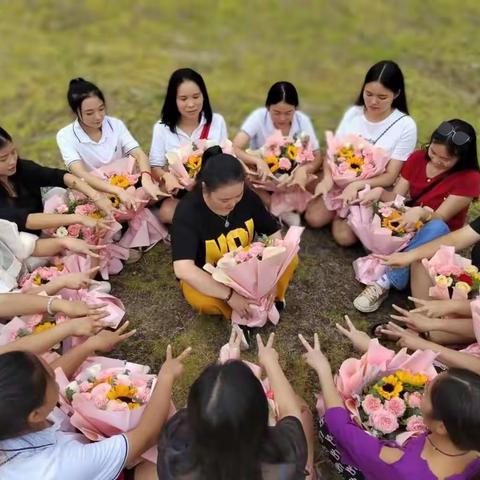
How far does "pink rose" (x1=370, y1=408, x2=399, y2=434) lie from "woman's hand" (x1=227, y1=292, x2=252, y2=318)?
1.12 m

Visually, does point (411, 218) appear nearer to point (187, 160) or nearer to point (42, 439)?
point (187, 160)

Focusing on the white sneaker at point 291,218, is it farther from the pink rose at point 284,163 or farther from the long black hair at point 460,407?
the long black hair at point 460,407

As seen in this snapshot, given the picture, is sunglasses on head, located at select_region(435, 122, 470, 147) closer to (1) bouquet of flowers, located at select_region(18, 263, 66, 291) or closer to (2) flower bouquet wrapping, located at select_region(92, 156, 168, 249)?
(2) flower bouquet wrapping, located at select_region(92, 156, 168, 249)

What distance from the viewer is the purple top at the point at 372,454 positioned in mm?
2152

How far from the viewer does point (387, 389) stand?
2.67m

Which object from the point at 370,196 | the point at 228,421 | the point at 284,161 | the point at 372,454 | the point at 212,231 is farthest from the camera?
the point at 284,161

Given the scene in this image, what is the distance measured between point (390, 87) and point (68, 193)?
2616mm

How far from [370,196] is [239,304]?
139 cm

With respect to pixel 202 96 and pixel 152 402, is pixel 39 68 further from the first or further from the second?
pixel 152 402

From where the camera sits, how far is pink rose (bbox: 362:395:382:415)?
2.59m

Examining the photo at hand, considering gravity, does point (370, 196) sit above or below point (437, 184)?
below

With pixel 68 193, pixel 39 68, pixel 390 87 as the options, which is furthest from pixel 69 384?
pixel 39 68

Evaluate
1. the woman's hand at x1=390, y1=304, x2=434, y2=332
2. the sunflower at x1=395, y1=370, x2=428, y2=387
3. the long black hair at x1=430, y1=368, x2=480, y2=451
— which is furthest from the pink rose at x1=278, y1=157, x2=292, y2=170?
the long black hair at x1=430, y1=368, x2=480, y2=451

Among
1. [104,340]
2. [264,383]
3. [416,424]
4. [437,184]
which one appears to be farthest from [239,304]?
[437,184]
